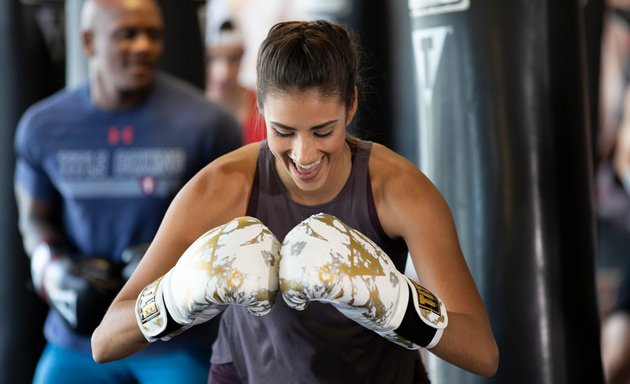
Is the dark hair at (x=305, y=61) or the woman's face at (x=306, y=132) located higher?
the dark hair at (x=305, y=61)

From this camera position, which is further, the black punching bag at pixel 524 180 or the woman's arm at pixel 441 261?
the black punching bag at pixel 524 180

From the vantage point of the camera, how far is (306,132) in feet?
4.50

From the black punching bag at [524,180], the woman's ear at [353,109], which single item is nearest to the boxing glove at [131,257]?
the black punching bag at [524,180]

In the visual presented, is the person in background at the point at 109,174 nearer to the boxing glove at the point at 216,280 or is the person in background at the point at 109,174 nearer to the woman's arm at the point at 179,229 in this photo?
the woman's arm at the point at 179,229

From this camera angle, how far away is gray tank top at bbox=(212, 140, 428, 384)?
4.90 feet

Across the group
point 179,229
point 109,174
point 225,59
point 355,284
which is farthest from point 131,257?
point 225,59

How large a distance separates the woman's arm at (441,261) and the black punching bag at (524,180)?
0.39 meters

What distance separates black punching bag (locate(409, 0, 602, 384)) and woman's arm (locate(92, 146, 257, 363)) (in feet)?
1.76

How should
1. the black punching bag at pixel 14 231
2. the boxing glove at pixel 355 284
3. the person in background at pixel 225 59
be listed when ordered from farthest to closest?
the person in background at pixel 225 59 → the black punching bag at pixel 14 231 → the boxing glove at pixel 355 284

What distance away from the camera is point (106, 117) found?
93.3 inches

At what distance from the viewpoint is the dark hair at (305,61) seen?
1365 millimetres

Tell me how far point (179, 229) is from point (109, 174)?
892 mm

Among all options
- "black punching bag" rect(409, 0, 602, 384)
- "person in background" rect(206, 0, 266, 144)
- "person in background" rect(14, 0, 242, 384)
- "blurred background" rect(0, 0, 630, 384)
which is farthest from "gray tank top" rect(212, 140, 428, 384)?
"person in background" rect(206, 0, 266, 144)

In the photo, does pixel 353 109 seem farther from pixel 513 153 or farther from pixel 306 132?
pixel 513 153
